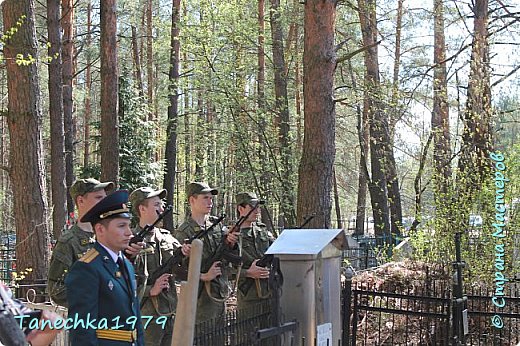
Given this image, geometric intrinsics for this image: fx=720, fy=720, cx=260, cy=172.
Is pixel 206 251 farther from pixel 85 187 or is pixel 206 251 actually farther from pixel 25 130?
pixel 25 130

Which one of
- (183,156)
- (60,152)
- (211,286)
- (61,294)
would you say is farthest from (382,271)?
(183,156)

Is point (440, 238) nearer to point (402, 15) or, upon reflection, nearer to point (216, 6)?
point (216, 6)

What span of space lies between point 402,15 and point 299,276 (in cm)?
1983

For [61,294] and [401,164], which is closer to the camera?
[61,294]

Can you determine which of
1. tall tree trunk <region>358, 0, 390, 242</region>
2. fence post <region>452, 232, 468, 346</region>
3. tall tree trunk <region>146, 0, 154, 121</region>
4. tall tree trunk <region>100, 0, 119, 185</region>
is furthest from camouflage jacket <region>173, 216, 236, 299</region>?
tall tree trunk <region>146, 0, 154, 121</region>

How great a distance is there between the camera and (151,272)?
5.87 m

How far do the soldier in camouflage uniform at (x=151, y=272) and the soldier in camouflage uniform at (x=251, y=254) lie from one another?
90cm

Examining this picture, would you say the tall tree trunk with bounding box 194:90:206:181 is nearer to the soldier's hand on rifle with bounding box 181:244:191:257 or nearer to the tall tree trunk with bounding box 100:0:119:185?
the tall tree trunk with bounding box 100:0:119:185

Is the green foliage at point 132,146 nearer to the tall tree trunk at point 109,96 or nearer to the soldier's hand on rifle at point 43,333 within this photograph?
the tall tree trunk at point 109,96

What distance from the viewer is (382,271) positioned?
432 inches

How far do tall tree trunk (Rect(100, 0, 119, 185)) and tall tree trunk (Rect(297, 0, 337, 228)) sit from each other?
553cm

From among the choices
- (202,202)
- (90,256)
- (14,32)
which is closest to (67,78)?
(14,32)

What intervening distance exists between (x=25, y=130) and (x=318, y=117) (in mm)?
4039

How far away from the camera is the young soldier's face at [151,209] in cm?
581
